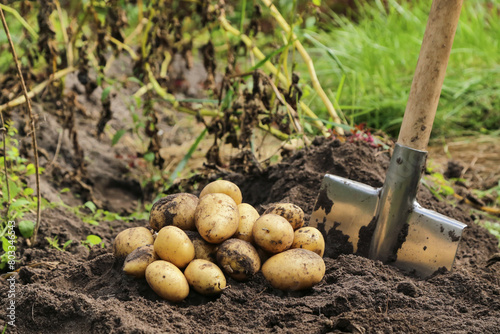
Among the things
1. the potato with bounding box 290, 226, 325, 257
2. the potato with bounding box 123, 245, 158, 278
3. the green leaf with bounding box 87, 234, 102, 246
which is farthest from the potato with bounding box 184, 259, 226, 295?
the green leaf with bounding box 87, 234, 102, 246

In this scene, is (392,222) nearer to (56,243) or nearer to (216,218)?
(216,218)

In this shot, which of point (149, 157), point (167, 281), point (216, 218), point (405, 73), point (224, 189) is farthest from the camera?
point (405, 73)

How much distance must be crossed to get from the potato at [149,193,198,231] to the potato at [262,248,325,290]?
323 mm

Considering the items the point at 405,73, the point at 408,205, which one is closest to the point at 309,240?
the point at 408,205

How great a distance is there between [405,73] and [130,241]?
3.45 m

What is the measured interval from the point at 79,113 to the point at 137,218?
5.13 feet

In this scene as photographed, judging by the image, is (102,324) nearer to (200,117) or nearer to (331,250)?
(331,250)

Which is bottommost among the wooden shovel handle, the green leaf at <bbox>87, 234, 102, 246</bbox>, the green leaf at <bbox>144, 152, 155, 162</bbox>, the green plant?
the green plant

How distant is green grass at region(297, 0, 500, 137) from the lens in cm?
418

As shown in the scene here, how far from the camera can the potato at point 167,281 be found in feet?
5.21

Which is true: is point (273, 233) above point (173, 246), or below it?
above

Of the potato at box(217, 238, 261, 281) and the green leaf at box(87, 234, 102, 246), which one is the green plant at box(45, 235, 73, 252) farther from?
the potato at box(217, 238, 261, 281)

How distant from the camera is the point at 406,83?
4430 millimetres

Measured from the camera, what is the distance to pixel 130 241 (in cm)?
179
